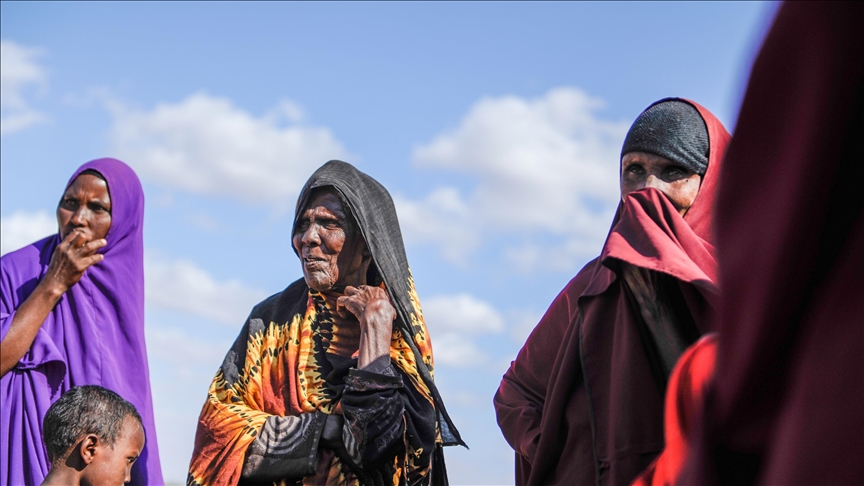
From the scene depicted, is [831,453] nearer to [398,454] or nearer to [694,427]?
[694,427]

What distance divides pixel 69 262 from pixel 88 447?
1543mm

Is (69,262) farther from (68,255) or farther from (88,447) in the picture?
(88,447)

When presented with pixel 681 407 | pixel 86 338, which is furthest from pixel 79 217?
pixel 681 407

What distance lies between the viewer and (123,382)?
5.20 meters

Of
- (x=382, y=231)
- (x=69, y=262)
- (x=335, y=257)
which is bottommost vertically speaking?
(x=335, y=257)

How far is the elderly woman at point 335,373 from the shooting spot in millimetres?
4121

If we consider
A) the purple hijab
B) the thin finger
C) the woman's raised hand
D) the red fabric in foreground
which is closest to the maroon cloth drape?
the red fabric in foreground

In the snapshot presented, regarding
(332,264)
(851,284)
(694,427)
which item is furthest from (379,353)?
(851,284)

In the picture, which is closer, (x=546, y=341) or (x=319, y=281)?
(x=546, y=341)

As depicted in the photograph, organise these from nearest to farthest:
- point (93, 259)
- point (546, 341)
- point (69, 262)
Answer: point (546, 341) < point (69, 262) < point (93, 259)

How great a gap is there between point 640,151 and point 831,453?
2594mm

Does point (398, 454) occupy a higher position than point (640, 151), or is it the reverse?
point (640, 151)

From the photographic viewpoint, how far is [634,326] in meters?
2.90

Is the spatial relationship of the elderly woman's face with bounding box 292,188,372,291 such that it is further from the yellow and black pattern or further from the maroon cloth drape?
the maroon cloth drape
